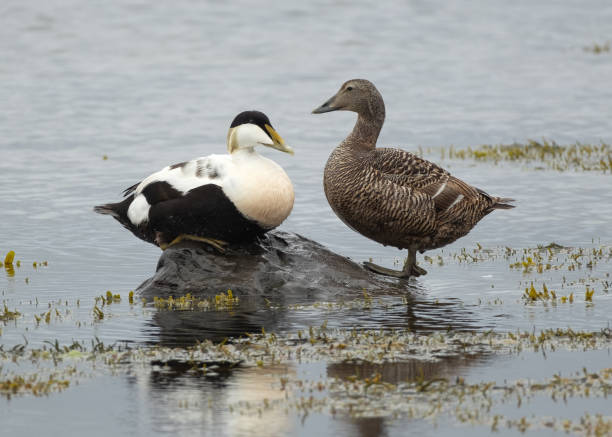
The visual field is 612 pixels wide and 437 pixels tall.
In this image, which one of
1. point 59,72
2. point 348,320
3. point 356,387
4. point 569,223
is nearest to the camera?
point 356,387

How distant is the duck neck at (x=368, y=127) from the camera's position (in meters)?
11.1

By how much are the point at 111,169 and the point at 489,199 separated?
7434 millimetres

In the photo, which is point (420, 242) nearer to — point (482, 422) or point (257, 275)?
point (257, 275)

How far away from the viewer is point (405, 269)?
35.6ft

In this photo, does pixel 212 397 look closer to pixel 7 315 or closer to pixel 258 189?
pixel 7 315

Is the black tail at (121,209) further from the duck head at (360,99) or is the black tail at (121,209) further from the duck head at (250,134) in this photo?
the duck head at (360,99)

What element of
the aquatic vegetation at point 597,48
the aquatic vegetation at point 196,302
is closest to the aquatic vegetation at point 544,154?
the aquatic vegetation at point 196,302

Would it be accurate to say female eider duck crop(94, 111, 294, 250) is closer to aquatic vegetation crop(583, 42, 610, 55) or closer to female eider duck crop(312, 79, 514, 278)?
female eider duck crop(312, 79, 514, 278)

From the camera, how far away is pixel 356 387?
23.6ft

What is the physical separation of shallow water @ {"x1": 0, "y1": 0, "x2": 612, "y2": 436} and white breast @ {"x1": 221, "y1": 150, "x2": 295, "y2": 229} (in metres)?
1.06

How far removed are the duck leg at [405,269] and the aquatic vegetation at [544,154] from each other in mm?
6821

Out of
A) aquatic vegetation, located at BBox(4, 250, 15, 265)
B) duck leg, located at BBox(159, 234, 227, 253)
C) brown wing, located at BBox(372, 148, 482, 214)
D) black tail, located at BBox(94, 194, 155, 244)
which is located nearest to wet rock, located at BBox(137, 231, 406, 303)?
duck leg, located at BBox(159, 234, 227, 253)

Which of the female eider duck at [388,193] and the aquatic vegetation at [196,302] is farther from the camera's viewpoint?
the female eider duck at [388,193]

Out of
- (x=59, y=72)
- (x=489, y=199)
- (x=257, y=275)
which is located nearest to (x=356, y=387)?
(x=257, y=275)
